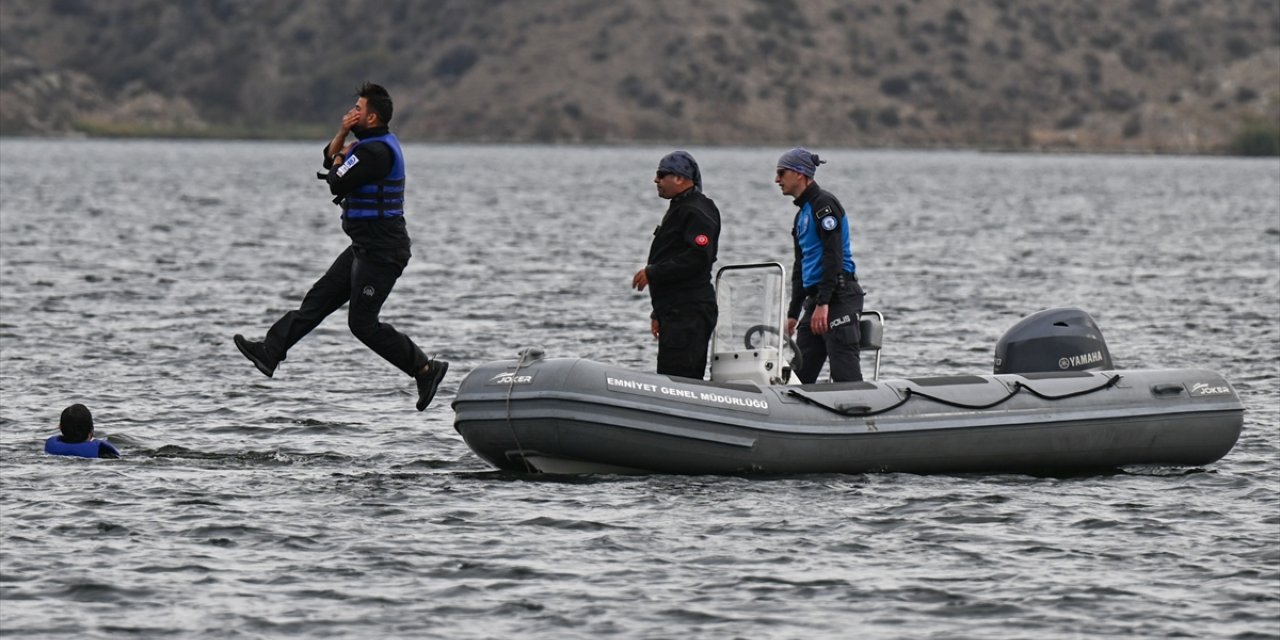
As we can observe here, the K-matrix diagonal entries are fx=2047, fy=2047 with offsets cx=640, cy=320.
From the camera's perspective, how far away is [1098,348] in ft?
46.6

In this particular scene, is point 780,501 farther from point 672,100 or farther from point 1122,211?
point 672,100

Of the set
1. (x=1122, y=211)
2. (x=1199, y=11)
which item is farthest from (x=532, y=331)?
(x=1199, y=11)

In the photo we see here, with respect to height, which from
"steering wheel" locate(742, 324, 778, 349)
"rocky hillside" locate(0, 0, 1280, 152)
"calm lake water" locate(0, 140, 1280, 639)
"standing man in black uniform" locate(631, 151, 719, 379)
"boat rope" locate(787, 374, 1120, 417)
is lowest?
"calm lake water" locate(0, 140, 1280, 639)

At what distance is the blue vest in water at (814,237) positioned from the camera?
13484 mm

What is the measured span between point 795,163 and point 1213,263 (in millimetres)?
24344

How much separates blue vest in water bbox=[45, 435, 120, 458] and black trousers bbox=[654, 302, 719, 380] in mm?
3803

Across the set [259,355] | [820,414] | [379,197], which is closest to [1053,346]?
[820,414]

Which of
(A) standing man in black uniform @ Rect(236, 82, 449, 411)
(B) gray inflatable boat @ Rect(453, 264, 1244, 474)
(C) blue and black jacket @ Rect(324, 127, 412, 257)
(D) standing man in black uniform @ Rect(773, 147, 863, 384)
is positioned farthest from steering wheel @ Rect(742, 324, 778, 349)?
(C) blue and black jacket @ Rect(324, 127, 412, 257)

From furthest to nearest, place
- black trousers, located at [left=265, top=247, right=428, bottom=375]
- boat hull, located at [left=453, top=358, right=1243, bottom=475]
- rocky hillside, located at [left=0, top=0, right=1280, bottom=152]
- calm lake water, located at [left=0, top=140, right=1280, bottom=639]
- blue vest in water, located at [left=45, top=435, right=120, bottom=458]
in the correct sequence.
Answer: rocky hillside, located at [left=0, top=0, right=1280, bottom=152] → blue vest in water, located at [left=45, top=435, right=120, bottom=458] → black trousers, located at [left=265, top=247, right=428, bottom=375] → boat hull, located at [left=453, top=358, right=1243, bottom=475] → calm lake water, located at [left=0, top=140, right=1280, bottom=639]

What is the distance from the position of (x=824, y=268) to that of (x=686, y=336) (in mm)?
1056

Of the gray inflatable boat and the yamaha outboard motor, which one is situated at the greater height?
the yamaha outboard motor

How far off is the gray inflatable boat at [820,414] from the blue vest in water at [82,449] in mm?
2544

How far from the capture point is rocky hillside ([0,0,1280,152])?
127 meters

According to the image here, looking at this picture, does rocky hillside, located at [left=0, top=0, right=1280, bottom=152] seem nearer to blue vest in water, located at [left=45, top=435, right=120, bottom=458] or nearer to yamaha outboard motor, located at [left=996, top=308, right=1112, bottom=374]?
yamaha outboard motor, located at [left=996, top=308, right=1112, bottom=374]
